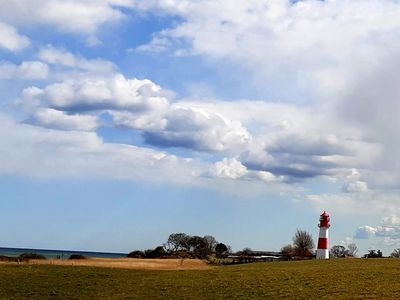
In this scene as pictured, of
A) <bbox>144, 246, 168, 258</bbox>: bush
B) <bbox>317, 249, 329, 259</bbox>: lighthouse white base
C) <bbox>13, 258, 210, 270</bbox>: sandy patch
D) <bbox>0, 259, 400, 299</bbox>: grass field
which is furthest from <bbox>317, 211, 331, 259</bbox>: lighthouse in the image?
<bbox>144, 246, 168, 258</bbox>: bush

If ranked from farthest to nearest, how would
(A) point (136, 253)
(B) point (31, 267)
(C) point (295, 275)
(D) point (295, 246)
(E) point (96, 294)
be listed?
(D) point (295, 246)
(A) point (136, 253)
(B) point (31, 267)
(C) point (295, 275)
(E) point (96, 294)

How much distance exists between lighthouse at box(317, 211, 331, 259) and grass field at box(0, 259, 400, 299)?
80.7 ft

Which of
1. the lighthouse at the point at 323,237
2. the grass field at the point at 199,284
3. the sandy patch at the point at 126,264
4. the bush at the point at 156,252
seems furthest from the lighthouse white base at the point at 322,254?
the bush at the point at 156,252

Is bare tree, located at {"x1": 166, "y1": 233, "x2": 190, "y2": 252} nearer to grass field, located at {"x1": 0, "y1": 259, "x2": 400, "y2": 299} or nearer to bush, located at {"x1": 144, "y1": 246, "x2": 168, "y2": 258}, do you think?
bush, located at {"x1": 144, "y1": 246, "x2": 168, "y2": 258}

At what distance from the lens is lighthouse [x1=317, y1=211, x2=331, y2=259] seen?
2896 inches

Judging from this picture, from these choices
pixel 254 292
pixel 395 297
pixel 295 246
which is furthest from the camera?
pixel 295 246

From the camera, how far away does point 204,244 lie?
125625 mm

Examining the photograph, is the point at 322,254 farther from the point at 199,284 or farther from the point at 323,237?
the point at 199,284

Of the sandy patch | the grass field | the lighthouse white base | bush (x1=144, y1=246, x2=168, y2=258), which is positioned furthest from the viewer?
bush (x1=144, y1=246, x2=168, y2=258)

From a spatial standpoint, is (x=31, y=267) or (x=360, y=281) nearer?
(x=360, y=281)

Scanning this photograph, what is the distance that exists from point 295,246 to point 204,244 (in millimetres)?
17246

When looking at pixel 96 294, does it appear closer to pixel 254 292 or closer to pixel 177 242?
pixel 254 292

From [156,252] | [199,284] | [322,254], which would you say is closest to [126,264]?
[199,284]

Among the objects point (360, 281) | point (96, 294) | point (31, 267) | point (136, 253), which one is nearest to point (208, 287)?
point (96, 294)
